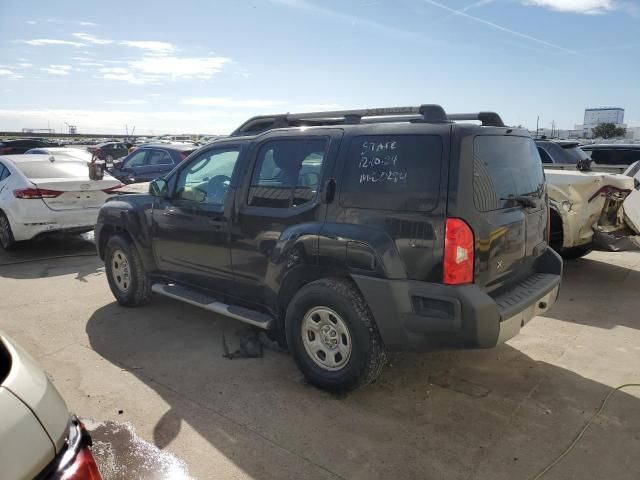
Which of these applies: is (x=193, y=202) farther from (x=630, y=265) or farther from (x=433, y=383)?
(x=630, y=265)

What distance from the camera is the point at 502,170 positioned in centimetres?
354

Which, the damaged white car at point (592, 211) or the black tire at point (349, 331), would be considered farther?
the damaged white car at point (592, 211)

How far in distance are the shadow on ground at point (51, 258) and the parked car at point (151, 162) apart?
10.4ft

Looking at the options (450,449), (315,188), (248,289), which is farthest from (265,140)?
(450,449)

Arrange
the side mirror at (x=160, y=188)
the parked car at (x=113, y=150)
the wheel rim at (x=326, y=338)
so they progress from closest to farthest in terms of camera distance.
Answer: the wheel rim at (x=326, y=338)
the side mirror at (x=160, y=188)
the parked car at (x=113, y=150)

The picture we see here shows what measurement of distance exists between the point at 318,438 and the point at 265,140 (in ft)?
7.73

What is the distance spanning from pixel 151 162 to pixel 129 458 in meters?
10.7

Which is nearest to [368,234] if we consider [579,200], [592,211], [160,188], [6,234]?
[160,188]

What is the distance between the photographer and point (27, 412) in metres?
1.33

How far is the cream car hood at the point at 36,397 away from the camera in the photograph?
135 cm

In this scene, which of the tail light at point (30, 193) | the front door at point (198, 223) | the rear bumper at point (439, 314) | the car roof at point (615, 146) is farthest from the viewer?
the car roof at point (615, 146)

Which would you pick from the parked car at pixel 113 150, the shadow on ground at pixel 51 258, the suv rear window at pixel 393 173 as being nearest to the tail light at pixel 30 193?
the shadow on ground at pixel 51 258

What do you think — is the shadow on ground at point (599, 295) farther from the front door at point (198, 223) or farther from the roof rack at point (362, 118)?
the front door at point (198, 223)

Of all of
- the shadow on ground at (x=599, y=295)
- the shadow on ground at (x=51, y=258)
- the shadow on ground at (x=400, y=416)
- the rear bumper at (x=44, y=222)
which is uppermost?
the rear bumper at (x=44, y=222)
